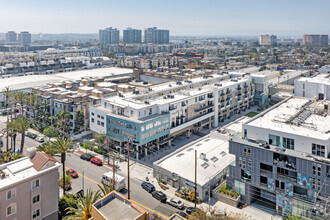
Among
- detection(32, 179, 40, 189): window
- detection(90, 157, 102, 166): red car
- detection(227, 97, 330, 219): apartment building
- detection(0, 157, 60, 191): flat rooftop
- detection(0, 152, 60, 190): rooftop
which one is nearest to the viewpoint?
detection(0, 157, 60, 191): flat rooftop

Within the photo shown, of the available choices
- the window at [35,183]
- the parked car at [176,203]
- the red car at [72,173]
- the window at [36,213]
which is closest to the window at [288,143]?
the parked car at [176,203]

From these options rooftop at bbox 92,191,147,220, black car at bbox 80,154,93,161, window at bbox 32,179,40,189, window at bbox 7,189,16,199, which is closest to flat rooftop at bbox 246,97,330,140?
rooftop at bbox 92,191,147,220

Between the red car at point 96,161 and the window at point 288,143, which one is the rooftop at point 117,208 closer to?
the window at point 288,143

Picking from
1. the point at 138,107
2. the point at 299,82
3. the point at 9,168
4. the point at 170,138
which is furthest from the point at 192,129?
the point at 9,168

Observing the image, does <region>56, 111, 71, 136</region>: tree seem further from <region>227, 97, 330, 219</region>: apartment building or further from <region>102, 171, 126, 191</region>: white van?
<region>227, 97, 330, 219</region>: apartment building

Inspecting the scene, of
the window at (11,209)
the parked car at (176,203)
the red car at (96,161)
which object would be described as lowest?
the parked car at (176,203)

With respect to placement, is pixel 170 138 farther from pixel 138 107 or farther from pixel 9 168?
pixel 9 168

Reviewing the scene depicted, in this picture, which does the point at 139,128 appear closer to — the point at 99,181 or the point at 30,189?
the point at 99,181
